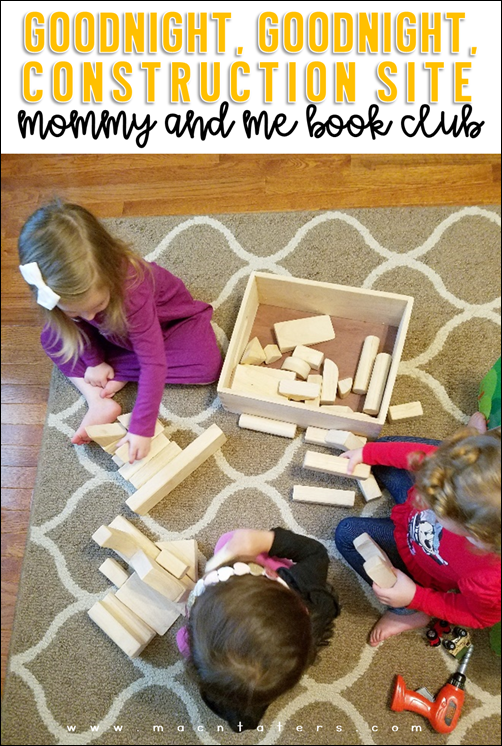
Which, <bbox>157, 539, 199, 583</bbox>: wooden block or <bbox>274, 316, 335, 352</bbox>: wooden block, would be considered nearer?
<bbox>157, 539, 199, 583</bbox>: wooden block

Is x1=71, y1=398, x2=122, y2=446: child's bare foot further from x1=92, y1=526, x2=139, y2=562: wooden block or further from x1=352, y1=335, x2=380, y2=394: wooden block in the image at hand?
x1=352, y1=335, x2=380, y2=394: wooden block

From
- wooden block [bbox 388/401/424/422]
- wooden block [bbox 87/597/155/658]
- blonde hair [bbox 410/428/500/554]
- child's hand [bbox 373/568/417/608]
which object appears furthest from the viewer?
wooden block [bbox 388/401/424/422]

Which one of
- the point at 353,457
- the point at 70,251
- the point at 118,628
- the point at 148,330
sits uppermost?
the point at 70,251

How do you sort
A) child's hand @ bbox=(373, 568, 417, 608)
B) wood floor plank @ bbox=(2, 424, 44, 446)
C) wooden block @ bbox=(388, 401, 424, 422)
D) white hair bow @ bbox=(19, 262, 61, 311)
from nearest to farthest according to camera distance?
1. white hair bow @ bbox=(19, 262, 61, 311)
2. child's hand @ bbox=(373, 568, 417, 608)
3. wooden block @ bbox=(388, 401, 424, 422)
4. wood floor plank @ bbox=(2, 424, 44, 446)

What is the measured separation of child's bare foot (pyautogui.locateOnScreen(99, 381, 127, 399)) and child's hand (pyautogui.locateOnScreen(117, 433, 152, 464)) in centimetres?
13

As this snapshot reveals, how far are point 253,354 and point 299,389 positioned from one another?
13 centimetres

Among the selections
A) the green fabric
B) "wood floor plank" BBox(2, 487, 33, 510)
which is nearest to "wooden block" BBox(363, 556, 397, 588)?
the green fabric

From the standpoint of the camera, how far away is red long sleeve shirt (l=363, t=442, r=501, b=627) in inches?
33.6

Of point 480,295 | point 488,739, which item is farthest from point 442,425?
point 488,739

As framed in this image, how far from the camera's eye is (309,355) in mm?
1197

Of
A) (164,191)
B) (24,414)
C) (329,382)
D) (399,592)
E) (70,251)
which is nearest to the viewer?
(70,251)

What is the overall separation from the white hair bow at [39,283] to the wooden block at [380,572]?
25.7 inches

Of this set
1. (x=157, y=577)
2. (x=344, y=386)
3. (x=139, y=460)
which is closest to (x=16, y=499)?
(x=139, y=460)

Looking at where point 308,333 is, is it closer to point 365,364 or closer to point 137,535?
point 365,364
